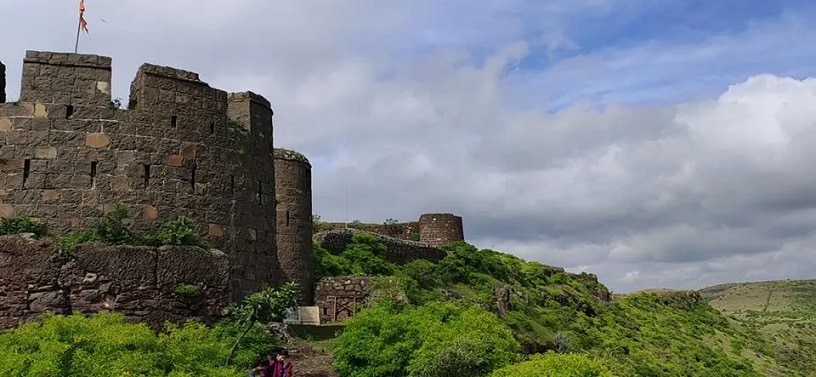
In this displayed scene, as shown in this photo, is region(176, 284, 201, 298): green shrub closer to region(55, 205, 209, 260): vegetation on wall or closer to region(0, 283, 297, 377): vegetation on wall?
region(0, 283, 297, 377): vegetation on wall

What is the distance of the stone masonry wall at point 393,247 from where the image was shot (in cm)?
3359

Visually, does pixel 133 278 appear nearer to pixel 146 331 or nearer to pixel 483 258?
pixel 146 331

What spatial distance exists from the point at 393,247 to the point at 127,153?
75.8ft

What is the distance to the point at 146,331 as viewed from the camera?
1222 cm

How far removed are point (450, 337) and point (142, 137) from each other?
7896mm

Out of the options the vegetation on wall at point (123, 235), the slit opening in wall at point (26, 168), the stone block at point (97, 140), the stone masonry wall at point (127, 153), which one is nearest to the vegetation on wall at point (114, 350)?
the vegetation on wall at point (123, 235)

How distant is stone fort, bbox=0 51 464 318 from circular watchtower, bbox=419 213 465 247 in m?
32.3

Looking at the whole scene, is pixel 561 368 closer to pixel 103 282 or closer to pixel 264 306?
pixel 264 306

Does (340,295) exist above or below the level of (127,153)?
below

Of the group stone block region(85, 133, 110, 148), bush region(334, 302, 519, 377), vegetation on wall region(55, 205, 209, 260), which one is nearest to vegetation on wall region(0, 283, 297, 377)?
vegetation on wall region(55, 205, 209, 260)

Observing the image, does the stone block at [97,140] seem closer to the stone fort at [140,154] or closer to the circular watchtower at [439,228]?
the stone fort at [140,154]

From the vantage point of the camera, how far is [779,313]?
376ft

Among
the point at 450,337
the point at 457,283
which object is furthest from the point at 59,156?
the point at 457,283

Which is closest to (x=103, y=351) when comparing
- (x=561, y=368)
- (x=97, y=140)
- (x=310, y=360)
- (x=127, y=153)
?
(x=127, y=153)
